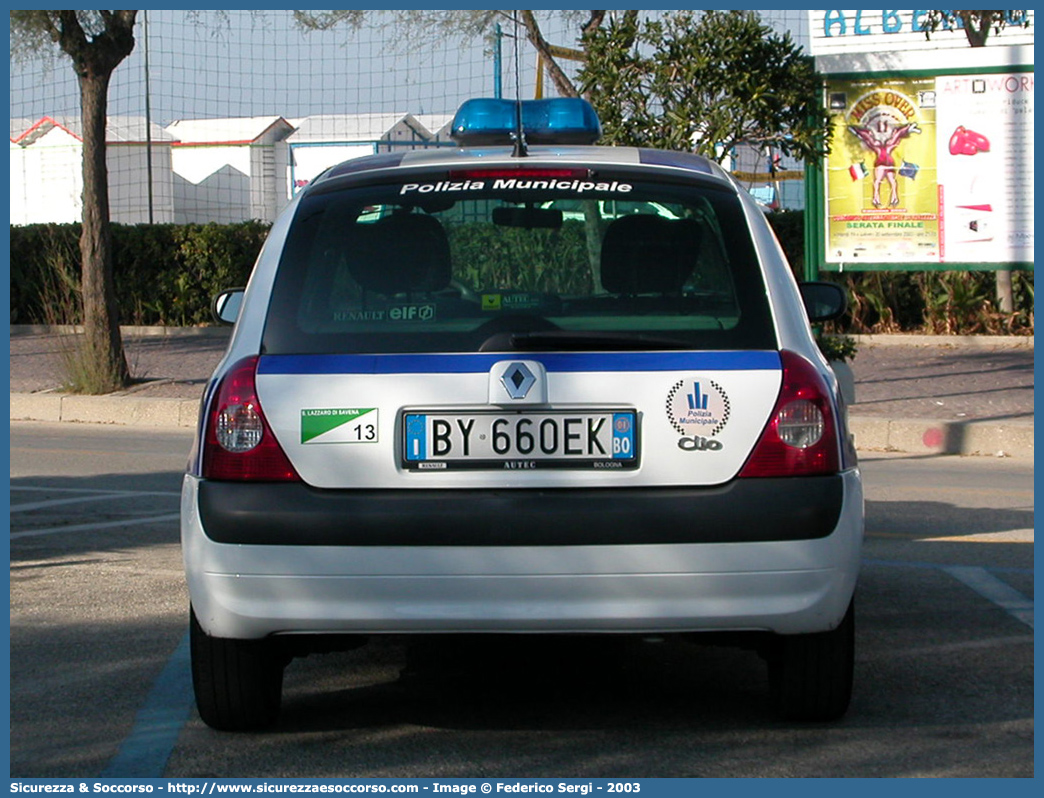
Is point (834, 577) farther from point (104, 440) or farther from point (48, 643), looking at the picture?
point (104, 440)

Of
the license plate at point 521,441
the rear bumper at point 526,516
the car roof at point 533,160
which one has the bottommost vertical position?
the rear bumper at point 526,516

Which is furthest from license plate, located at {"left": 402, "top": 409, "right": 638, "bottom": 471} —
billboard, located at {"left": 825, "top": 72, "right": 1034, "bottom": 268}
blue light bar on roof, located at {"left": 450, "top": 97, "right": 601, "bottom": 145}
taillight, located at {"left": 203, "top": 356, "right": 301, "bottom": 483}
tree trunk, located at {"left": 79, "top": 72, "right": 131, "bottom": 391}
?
tree trunk, located at {"left": 79, "top": 72, "right": 131, "bottom": 391}

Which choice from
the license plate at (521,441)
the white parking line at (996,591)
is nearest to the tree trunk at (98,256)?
the white parking line at (996,591)

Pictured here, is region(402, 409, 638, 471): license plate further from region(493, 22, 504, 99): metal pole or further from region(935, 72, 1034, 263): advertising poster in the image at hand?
region(493, 22, 504, 99): metal pole

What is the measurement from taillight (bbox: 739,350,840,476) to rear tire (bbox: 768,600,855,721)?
0.44 metres

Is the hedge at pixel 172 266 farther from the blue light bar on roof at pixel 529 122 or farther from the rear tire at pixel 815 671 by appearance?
the rear tire at pixel 815 671

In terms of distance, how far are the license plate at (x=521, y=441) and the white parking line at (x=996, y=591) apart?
247 centimetres

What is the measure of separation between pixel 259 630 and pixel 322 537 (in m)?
0.30

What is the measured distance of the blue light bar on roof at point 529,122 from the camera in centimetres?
807

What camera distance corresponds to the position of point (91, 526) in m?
7.94

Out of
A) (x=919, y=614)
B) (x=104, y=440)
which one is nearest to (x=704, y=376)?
(x=919, y=614)

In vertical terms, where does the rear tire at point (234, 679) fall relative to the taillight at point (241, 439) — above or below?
below

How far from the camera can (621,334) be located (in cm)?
395

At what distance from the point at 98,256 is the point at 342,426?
1150 centimetres
